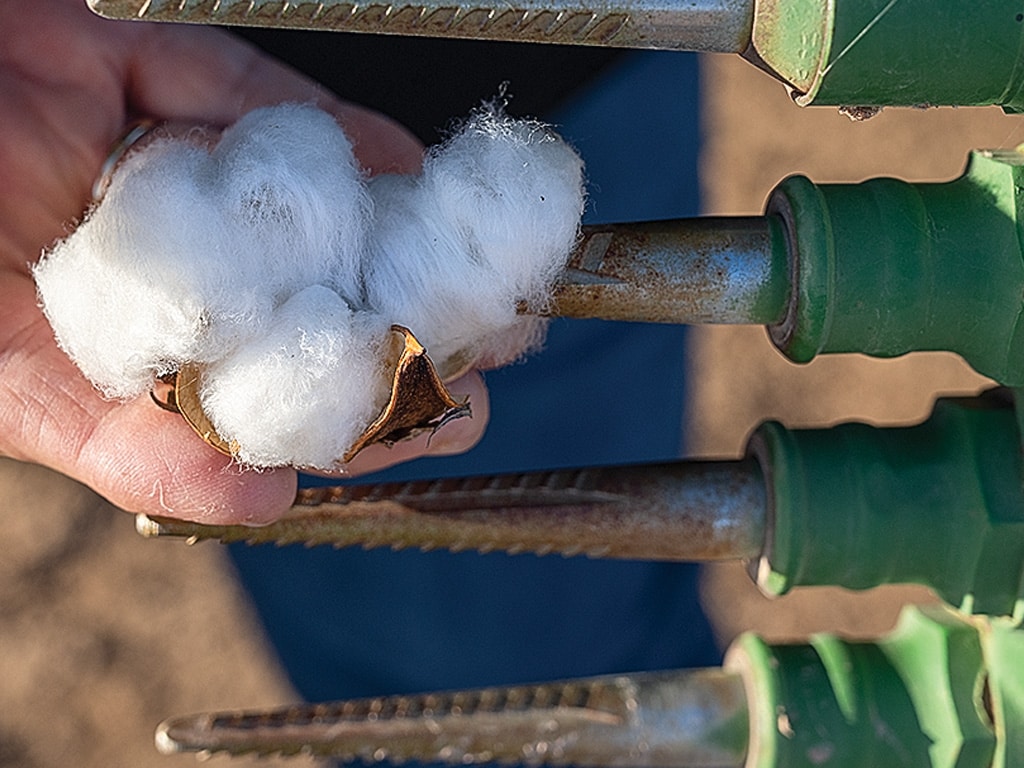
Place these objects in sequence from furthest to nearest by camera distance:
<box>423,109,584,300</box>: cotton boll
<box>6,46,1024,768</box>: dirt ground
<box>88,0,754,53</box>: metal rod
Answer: <box>6,46,1024,768</box>: dirt ground
<box>423,109,584,300</box>: cotton boll
<box>88,0,754,53</box>: metal rod

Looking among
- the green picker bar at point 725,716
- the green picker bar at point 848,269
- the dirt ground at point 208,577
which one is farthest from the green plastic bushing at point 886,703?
the dirt ground at point 208,577

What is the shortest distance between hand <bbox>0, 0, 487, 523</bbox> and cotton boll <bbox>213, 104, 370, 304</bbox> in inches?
4.0

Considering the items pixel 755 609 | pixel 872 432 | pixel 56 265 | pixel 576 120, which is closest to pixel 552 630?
pixel 755 609

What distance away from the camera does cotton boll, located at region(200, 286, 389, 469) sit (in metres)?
0.42

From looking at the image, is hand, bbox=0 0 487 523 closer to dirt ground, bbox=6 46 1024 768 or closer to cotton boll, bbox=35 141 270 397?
cotton boll, bbox=35 141 270 397

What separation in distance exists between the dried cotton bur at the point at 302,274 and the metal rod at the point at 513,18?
88 millimetres

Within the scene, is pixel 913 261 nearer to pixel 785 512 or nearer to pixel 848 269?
pixel 848 269

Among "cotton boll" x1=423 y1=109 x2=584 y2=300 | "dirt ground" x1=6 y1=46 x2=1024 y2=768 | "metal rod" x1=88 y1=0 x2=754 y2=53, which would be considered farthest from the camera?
"dirt ground" x1=6 y1=46 x2=1024 y2=768

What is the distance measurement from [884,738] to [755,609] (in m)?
0.61

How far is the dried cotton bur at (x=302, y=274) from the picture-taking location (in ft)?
1.39

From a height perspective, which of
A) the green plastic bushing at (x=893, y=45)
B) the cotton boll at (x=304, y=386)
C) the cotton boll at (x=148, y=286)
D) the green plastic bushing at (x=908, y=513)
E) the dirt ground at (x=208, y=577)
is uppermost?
the green plastic bushing at (x=893, y=45)

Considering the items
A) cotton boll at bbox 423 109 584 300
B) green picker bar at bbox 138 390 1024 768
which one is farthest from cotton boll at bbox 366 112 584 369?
green picker bar at bbox 138 390 1024 768

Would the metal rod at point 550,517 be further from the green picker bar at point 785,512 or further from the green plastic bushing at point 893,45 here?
the green plastic bushing at point 893,45

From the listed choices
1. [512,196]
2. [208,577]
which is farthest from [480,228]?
[208,577]
